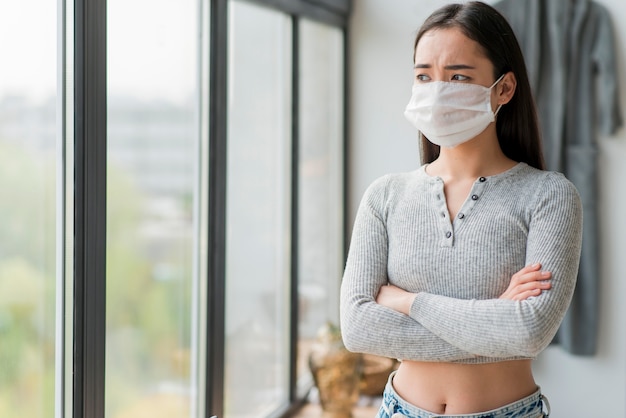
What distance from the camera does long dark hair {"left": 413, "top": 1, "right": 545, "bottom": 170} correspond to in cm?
136

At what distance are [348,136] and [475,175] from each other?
73.3 inches

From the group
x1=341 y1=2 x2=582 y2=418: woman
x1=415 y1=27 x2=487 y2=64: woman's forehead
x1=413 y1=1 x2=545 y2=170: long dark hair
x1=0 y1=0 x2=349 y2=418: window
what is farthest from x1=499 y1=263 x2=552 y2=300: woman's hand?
x1=0 y1=0 x2=349 y2=418: window

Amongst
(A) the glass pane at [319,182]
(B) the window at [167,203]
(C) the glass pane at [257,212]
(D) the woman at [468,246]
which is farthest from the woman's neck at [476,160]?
(A) the glass pane at [319,182]

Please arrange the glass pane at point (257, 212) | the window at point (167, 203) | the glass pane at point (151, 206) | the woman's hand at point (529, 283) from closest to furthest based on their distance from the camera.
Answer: the woman's hand at point (529, 283) → the window at point (167, 203) → the glass pane at point (151, 206) → the glass pane at point (257, 212)

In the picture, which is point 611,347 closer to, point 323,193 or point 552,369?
point 552,369

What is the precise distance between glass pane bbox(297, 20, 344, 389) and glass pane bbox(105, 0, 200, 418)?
0.88 metres

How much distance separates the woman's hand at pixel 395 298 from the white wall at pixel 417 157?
169 centimetres

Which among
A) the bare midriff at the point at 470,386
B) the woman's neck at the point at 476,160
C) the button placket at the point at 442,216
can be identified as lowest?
the bare midriff at the point at 470,386

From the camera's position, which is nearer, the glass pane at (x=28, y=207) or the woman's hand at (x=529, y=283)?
the woman's hand at (x=529, y=283)

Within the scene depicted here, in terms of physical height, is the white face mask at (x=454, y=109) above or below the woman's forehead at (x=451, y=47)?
below


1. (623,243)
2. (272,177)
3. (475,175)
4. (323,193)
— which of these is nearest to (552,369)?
(623,243)

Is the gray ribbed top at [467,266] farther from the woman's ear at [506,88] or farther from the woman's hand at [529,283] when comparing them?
the woman's ear at [506,88]

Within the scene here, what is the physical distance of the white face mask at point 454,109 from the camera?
138 centimetres

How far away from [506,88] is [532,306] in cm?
42
